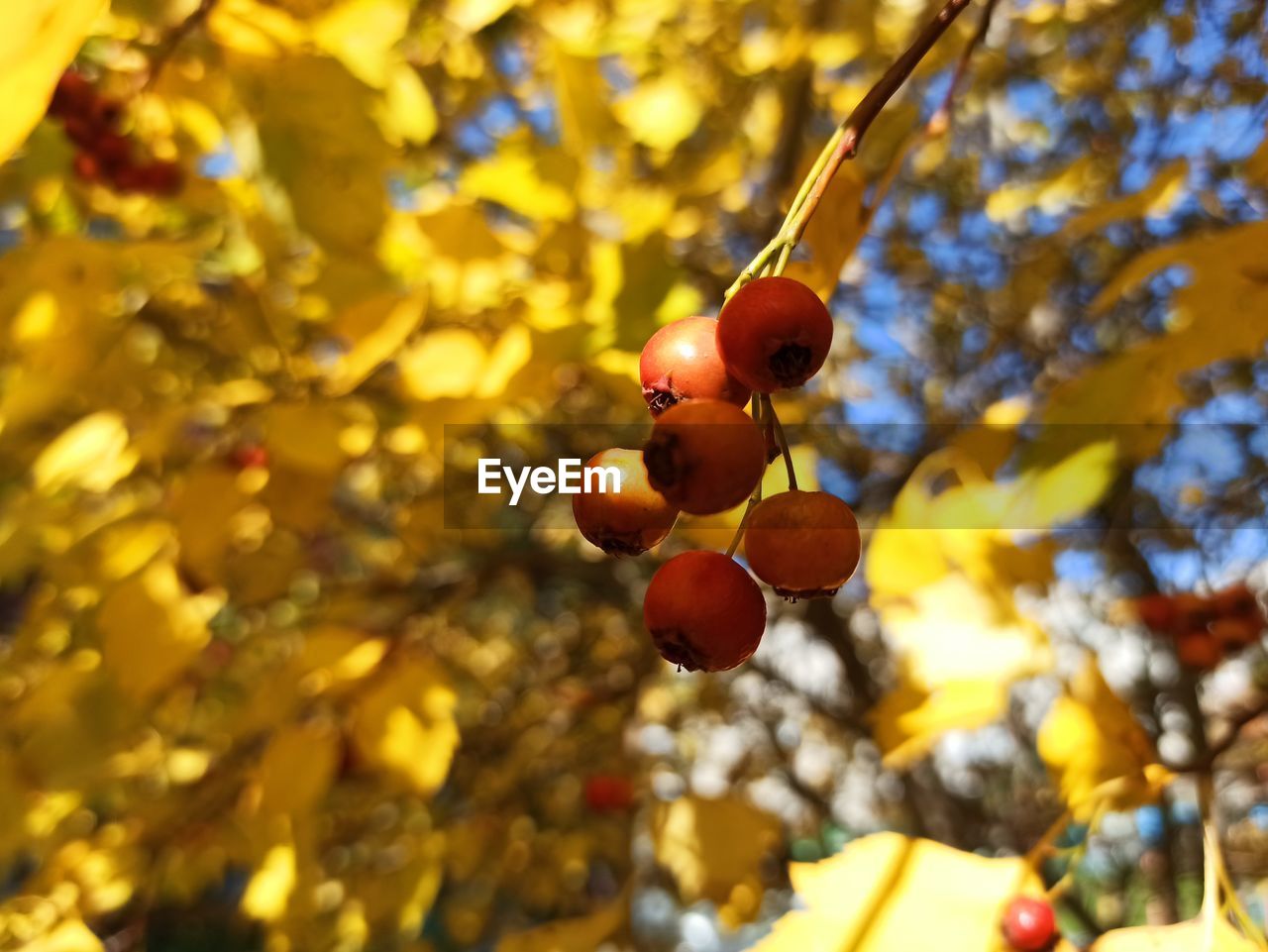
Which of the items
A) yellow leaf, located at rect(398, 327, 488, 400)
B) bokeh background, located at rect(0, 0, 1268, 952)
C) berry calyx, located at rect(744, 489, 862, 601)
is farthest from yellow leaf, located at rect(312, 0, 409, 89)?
berry calyx, located at rect(744, 489, 862, 601)

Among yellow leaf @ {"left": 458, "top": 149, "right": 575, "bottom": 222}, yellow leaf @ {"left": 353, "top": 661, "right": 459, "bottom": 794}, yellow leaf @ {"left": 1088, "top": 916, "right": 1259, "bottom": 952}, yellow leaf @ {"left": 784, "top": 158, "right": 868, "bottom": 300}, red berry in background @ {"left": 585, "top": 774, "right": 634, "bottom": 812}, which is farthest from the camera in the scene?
red berry in background @ {"left": 585, "top": 774, "right": 634, "bottom": 812}

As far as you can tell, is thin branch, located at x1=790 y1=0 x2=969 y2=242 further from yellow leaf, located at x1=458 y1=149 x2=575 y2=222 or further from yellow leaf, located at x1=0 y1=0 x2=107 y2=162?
yellow leaf, located at x1=458 y1=149 x2=575 y2=222

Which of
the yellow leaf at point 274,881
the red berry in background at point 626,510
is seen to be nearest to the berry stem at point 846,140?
the red berry in background at point 626,510

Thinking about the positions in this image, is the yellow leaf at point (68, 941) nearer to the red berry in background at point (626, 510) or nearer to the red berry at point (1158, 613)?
the red berry in background at point (626, 510)

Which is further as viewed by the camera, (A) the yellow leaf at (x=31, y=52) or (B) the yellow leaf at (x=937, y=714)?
(B) the yellow leaf at (x=937, y=714)

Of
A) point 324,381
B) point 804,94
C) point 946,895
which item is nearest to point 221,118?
point 324,381

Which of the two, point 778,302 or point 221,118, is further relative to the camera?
point 221,118

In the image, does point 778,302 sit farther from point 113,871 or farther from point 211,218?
point 113,871
